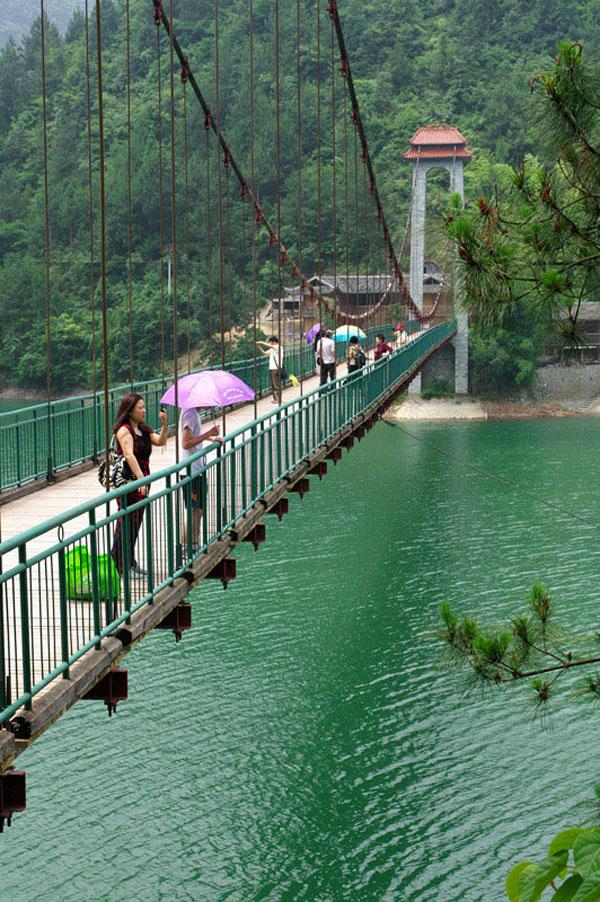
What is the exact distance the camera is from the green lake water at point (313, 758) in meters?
9.31

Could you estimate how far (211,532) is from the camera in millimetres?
8062

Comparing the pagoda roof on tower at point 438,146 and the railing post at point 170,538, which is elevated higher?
the pagoda roof on tower at point 438,146

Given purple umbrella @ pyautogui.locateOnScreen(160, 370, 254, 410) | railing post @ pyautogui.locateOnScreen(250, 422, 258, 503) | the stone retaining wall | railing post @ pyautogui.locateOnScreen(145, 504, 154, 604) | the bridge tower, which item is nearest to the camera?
railing post @ pyautogui.locateOnScreen(145, 504, 154, 604)

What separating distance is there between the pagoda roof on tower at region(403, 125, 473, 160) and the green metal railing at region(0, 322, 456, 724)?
38632 millimetres

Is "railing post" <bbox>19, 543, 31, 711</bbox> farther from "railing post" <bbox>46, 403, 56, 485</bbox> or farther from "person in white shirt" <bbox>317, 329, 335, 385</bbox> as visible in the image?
"person in white shirt" <bbox>317, 329, 335, 385</bbox>

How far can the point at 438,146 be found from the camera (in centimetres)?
4822

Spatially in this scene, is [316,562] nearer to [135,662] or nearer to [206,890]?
[135,662]

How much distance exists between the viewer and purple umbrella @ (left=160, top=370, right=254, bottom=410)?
905cm

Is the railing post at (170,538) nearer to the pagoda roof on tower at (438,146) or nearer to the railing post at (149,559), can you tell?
the railing post at (149,559)

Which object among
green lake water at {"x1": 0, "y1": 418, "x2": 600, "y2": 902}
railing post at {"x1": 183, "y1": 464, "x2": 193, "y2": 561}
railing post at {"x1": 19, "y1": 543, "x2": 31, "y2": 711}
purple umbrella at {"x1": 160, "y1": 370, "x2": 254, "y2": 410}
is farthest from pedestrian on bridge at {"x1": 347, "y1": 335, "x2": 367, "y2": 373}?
railing post at {"x1": 19, "y1": 543, "x2": 31, "y2": 711}

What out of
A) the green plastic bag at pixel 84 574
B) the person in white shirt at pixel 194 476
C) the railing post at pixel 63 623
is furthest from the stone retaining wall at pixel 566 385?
the railing post at pixel 63 623

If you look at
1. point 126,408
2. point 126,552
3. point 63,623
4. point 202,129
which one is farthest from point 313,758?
point 202,129

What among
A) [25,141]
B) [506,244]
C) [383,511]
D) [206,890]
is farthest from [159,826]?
[25,141]

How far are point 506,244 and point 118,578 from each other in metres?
2.45
